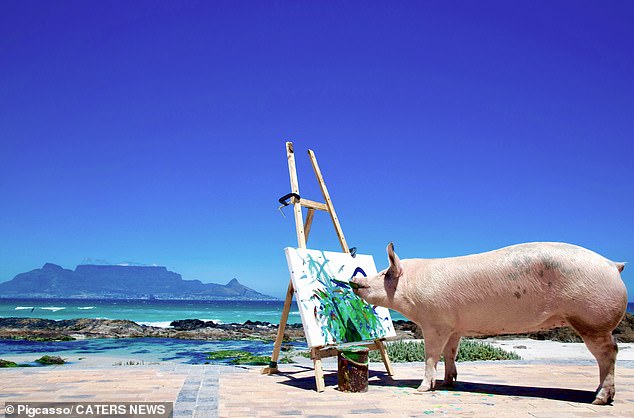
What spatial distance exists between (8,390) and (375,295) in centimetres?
453

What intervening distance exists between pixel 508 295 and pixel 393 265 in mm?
1444

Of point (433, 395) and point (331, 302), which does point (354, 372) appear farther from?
point (331, 302)

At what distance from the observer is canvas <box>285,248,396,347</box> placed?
7.46m

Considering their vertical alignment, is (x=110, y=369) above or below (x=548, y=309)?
below

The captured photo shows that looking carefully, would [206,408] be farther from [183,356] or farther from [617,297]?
[183,356]

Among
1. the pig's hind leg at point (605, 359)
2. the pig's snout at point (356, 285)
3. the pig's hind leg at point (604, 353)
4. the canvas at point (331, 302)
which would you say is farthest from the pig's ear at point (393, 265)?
the pig's hind leg at point (605, 359)

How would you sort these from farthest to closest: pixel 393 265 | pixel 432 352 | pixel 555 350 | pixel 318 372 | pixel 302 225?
pixel 555 350
pixel 302 225
pixel 393 265
pixel 318 372
pixel 432 352

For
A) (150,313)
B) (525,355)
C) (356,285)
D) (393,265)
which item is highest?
(393,265)

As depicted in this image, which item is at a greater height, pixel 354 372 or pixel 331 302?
pixel 331 302

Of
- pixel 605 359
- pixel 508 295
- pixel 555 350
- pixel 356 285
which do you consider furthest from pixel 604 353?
pixel 555 350

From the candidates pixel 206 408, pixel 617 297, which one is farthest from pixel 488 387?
pixel 206 408

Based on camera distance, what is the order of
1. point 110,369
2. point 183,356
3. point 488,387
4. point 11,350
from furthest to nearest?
point 11,350, point 183,356, point 110,369, point 488,387

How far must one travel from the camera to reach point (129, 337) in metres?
24.2

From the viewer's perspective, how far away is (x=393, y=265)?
740 cm
